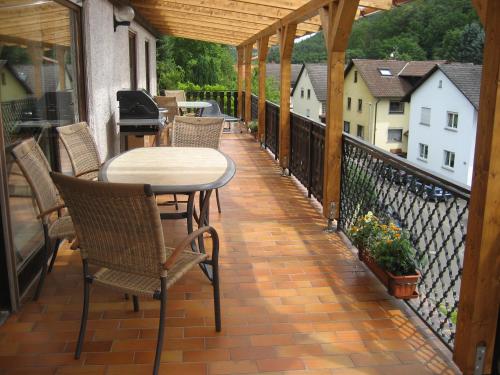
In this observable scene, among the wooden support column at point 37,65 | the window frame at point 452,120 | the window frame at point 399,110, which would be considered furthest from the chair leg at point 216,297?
the window frame at point 399,110

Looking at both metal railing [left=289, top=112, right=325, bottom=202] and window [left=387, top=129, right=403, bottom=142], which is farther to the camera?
window [left=387, top=129, right=403, bottom=142]

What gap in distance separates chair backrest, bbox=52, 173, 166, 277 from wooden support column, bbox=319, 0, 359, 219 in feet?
7.99

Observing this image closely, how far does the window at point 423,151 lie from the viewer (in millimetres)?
29416

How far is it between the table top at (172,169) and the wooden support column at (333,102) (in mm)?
1101

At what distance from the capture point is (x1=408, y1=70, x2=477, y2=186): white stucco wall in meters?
25.0

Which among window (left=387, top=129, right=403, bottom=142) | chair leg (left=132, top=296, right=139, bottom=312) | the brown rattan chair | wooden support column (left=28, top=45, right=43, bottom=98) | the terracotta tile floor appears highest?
wooden support column (left=28, top=45, right=43, bottom=98)

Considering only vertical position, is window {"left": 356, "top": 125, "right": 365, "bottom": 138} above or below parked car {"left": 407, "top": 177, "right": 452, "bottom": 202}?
below

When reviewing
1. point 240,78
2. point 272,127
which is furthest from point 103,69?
point 240,78

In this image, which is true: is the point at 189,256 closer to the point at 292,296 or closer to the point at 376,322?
the point at 292,296

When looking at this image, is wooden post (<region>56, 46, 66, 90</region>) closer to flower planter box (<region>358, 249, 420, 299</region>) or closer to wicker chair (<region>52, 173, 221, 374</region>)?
wicker chair (<region>52, 173, 221, 374</region>)

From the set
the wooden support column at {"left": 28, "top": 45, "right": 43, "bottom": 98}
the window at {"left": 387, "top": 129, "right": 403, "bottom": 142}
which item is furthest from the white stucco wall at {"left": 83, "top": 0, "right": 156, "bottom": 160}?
the window at {"left": 387, "top": 129, "right": 403, "bottom": 142}

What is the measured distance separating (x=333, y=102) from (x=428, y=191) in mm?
1673

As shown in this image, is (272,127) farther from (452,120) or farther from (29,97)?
(452,120)

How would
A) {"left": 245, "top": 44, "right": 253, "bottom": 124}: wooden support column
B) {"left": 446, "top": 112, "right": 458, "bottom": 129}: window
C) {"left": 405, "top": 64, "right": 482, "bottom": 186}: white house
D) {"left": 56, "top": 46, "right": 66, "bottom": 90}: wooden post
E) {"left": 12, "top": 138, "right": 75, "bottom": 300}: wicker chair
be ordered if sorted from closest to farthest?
{"left": 12, "top": 138, "right": 75, "bottom": 300}: wicker chair
{"left": 56, "top": 46, "right": 66, "bottom": 90}: wooden post
{"left": 245, "top": 44, "right": 253, "bottom": 124}: wooden support column
{"left": 405, "top": 64, "right": 482, "bottom": 186}: white house
{"left": 446, "top": 112, "right": 458, "bottom": 129}: window
